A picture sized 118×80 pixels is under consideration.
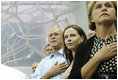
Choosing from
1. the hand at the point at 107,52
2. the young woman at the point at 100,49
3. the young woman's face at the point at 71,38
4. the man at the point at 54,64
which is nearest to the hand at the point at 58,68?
the man at the point at 54,64

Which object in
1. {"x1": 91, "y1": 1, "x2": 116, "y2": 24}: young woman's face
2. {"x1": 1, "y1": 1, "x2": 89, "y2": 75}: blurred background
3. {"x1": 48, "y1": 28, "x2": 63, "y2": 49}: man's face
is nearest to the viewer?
{"x1": 91, "y1": 1, "x2": 116, "y2": 24}: young woman's face

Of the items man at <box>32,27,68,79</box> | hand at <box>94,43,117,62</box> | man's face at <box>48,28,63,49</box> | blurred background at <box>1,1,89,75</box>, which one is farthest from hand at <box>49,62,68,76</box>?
blurred background at <box>1,1,89,75</box>

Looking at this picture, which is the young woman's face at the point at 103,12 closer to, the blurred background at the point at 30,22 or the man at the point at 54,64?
the man at the point at 54,64

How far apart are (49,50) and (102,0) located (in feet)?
3.40

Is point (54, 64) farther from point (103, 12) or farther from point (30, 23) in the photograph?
point (30, 23)

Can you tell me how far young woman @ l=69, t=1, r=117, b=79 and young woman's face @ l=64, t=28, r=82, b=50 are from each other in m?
0.27

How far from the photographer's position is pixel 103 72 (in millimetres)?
887

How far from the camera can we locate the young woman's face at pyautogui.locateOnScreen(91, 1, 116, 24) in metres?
0.98

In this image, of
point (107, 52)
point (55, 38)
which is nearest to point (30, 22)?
point (55, 38)

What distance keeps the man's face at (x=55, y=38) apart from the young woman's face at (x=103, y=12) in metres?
0.53

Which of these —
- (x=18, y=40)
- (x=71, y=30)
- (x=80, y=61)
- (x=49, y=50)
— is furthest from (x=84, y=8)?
(x=80, y=61)

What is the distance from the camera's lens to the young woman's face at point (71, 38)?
1327 mm

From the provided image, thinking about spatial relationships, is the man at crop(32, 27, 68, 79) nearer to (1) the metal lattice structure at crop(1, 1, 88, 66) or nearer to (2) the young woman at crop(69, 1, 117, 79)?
(2) the young woman at crop(69, 1, 117, 79)

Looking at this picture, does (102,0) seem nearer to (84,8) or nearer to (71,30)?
(71,30)
